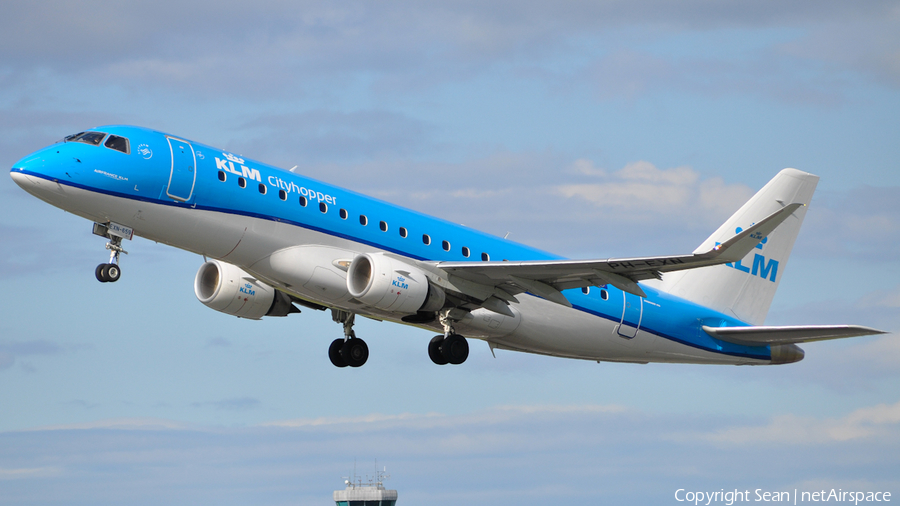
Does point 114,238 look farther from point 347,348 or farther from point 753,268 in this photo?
point 753,268

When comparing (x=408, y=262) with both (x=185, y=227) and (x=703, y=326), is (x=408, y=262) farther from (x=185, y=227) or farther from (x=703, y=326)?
(x=703, y=326)

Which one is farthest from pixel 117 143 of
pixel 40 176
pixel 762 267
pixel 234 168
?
pixel 762 267

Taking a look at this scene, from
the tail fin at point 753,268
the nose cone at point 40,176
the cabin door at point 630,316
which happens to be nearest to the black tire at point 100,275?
the nose cone at point 40,176

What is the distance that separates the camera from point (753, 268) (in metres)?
39.7

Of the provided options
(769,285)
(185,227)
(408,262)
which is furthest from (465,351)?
(769,285)

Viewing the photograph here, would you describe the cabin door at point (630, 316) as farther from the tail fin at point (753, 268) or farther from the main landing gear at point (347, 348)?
the main landing gear at point (347, 348)

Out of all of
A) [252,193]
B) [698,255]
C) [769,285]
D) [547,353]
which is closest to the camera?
[698,255]

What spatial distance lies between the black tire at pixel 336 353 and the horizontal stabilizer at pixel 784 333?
12.4 m

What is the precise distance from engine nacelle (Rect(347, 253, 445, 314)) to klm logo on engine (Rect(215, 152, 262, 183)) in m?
3.54

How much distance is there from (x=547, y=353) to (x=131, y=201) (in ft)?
47.4

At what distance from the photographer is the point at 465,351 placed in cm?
3173

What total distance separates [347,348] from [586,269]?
31.2ft

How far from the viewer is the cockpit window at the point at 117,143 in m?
27.2

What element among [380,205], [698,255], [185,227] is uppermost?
[380,205]
